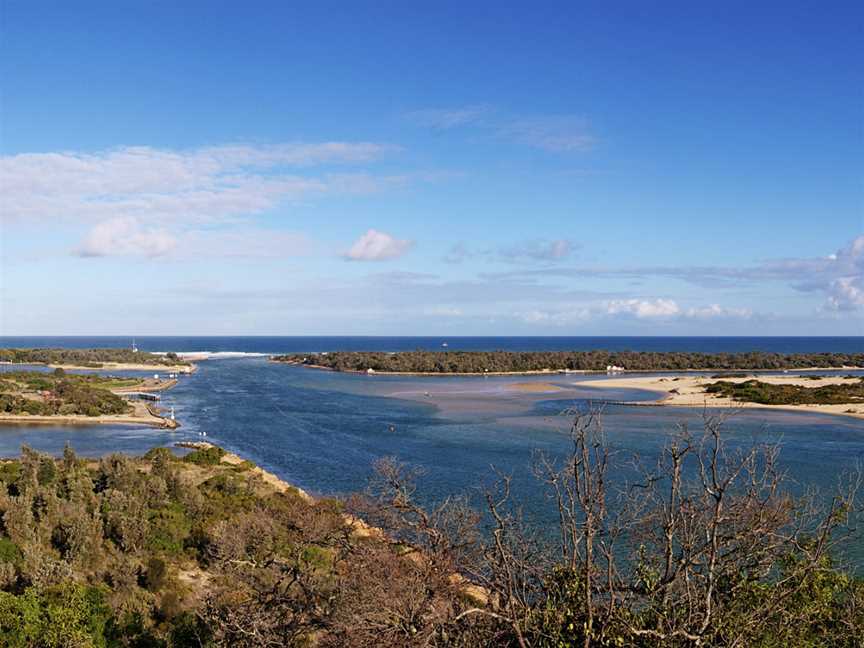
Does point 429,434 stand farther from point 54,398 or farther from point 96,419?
point 54,398

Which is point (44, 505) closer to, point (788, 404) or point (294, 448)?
point (294, 448)

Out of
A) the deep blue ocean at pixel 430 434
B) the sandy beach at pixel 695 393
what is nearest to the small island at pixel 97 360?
the deep blue ocean at pixel 430 434

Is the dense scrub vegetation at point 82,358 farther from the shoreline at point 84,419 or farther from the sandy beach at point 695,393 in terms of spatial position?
the sandy beach at point 695,393

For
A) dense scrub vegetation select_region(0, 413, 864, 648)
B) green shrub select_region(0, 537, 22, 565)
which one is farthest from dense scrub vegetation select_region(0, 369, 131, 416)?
green shrub select_region(0, 537, 22, 565)

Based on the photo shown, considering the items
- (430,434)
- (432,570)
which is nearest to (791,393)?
(430,434)

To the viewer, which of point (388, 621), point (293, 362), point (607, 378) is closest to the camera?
point (388, 621)

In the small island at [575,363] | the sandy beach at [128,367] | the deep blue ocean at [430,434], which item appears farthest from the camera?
the small island at [575,363]

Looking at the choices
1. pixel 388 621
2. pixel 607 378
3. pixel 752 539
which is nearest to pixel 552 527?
pixel 752 539
